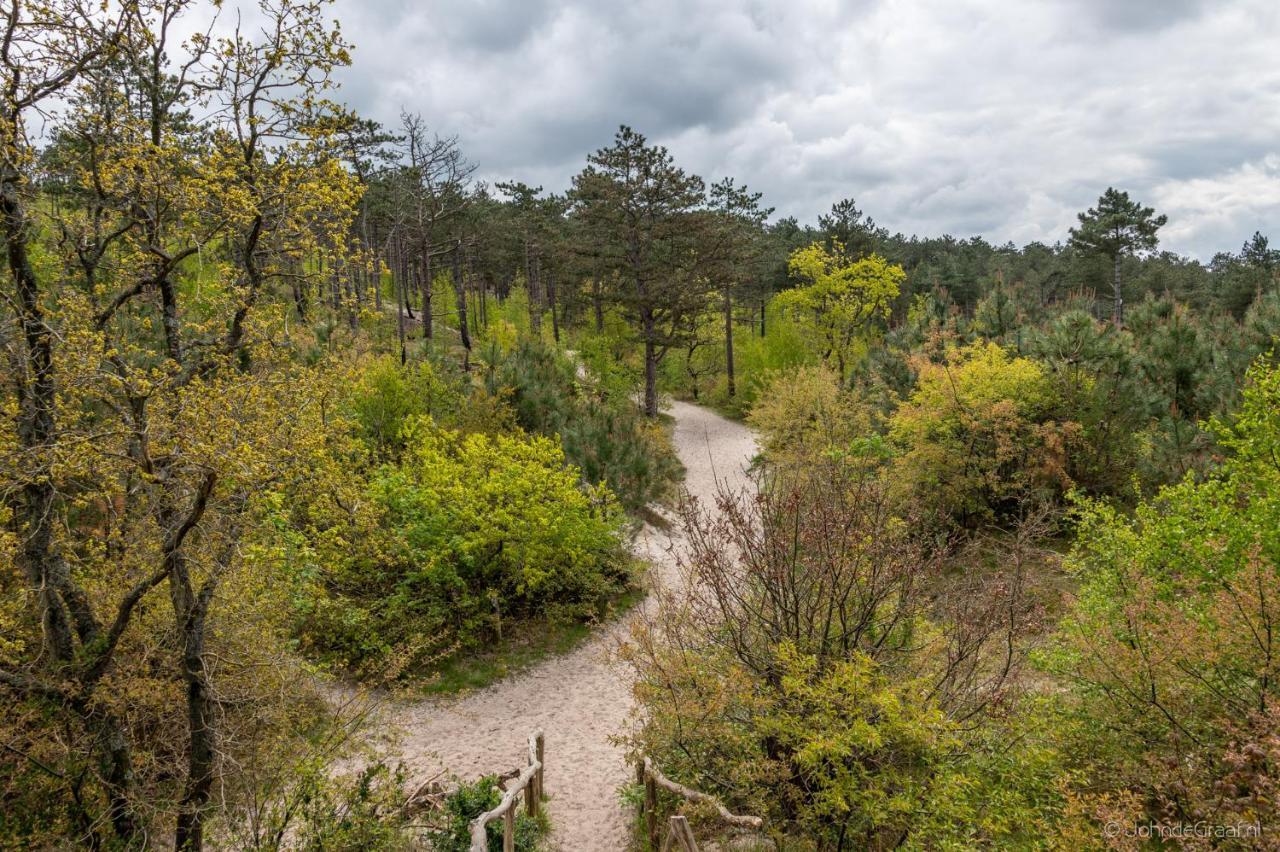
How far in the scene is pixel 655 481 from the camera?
1738cm

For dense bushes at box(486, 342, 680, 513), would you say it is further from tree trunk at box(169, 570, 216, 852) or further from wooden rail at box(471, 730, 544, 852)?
tree trunk at box(169, 570, 216, 852)

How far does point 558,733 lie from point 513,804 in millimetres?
3855

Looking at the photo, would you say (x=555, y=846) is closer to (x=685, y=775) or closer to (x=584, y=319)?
(x=685, y=775)

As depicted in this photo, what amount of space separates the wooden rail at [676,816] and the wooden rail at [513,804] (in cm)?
134

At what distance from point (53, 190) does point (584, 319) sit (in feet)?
88.9

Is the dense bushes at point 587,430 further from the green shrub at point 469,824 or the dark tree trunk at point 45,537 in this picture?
the dark tree trunk at point 45,537

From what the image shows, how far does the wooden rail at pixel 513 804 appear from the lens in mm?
6355

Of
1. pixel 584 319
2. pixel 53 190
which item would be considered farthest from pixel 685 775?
pixel 584 319

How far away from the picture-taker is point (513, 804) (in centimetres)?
683

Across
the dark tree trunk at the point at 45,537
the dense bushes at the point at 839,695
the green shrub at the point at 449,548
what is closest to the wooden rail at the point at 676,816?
the dense bushes at the point at 839,695

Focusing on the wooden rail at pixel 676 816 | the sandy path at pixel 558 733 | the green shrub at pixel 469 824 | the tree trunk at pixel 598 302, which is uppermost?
the tree trunk at pixel 598 302

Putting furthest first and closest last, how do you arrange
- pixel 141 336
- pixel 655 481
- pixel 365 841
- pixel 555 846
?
pixel 655 481
pixel 141 336
pixel 555 846
pixel 365 841

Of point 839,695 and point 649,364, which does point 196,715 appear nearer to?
point 839,695

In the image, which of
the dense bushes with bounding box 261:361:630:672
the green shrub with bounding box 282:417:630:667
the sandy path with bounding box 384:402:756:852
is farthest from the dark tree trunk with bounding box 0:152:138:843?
the green shrub with bounding box 282:417:630:667
